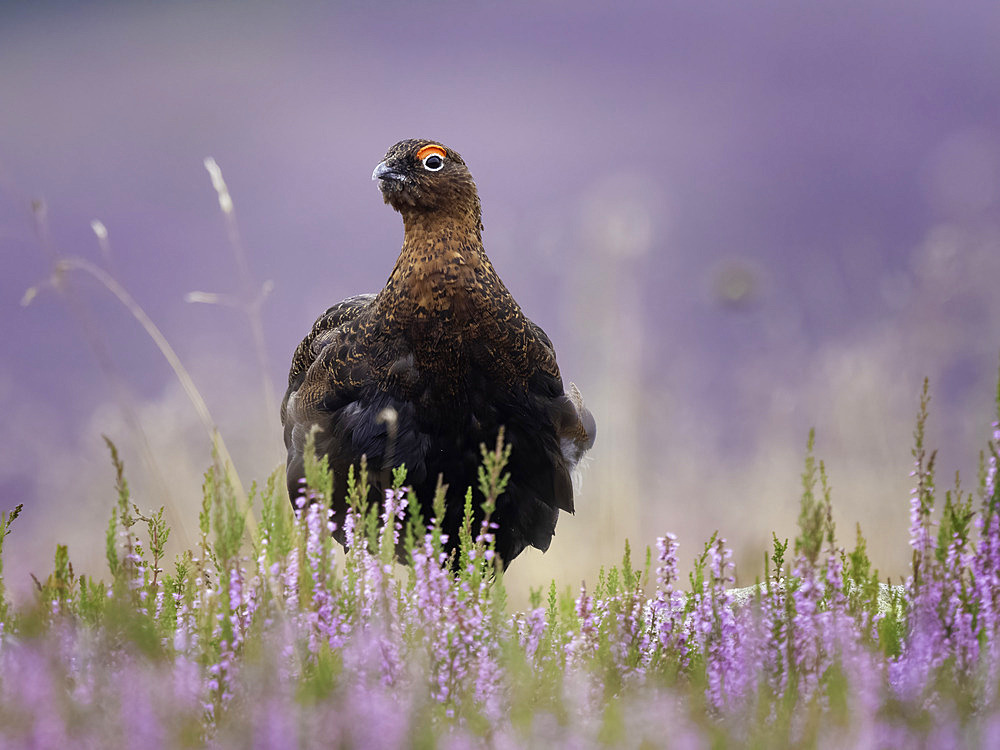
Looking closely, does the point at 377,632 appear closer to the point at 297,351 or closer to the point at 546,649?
the point at 546,649

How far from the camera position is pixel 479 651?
90.7 inches

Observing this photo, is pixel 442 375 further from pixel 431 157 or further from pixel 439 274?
pixel 431 157

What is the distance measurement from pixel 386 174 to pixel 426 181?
20 cm

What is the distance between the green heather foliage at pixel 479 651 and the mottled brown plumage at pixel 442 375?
4.85 feet

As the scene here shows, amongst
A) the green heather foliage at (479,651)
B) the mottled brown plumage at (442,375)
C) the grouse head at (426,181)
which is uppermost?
the grouse head at (426,181)

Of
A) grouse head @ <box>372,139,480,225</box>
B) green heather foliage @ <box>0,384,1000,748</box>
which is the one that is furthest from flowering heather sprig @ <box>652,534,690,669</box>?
grouse head @ <box>372,139,480,225</box>

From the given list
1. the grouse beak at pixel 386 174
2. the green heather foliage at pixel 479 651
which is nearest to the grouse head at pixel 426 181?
the grouse beak at pixel 386 174

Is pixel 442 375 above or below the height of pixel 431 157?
below

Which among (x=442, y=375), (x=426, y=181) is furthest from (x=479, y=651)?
Answer: (x=426, y=181)

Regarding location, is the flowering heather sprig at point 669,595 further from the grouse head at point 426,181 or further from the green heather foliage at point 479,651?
the grouse head at point 426,181

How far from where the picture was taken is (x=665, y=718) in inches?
61.9

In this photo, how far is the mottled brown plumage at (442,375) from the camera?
13.9 feet

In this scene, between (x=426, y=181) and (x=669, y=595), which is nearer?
(x=669, y=595)

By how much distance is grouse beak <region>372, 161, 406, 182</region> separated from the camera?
446 centimetres
